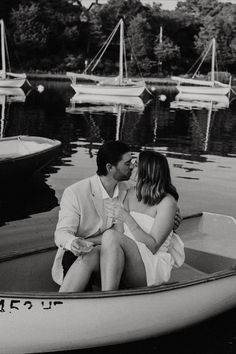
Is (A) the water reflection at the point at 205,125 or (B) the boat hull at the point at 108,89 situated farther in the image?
(B) the boat hull at the point at 108,89

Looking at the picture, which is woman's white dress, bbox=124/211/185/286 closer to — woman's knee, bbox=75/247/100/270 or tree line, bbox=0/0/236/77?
woman's knee, bbox=75/247/100/270

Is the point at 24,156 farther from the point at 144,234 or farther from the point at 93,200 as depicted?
the point at 144,234

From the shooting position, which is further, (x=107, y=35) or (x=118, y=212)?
(x=107, y=35)

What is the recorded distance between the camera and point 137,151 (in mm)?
17562

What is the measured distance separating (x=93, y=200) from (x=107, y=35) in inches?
2955

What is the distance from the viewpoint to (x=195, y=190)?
1162cm

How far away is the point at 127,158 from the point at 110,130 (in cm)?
1792

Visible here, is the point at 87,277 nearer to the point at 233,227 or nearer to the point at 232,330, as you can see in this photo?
the point at 232,330

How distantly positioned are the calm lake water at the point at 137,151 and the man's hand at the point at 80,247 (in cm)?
99

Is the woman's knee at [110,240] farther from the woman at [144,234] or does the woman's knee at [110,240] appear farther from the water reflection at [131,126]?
the water reflection at [131,126]

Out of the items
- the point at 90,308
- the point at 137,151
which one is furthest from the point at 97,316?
the point at 137,151

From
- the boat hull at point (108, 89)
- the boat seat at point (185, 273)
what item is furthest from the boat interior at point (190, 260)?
the boat hull at point (108, 89)

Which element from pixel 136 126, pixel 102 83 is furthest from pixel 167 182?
pixel 102 83

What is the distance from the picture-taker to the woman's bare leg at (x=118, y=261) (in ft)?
15.6
